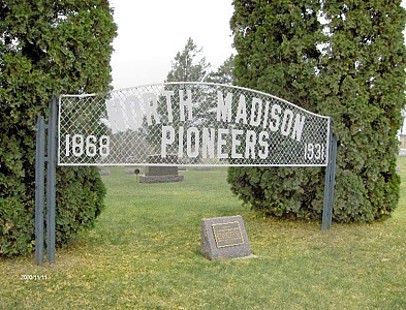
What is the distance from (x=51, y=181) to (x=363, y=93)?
4.57 m

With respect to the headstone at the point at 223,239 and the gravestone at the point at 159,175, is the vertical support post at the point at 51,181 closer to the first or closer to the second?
the headstone at the point at 223,239

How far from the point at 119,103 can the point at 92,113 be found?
0.31 meters

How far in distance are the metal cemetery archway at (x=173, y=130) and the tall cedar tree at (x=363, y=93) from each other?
21.6 inches

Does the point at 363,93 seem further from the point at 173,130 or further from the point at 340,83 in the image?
the point at 173,130

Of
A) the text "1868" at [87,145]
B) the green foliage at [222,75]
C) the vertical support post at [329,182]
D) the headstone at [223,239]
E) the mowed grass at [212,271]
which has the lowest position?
the mowed grass at [212,271]

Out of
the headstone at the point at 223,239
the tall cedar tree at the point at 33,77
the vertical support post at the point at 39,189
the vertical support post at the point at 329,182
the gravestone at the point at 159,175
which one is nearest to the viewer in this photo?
the tall cedar tree at the point at 33,77

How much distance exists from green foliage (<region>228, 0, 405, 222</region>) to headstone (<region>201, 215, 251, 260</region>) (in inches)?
70.7

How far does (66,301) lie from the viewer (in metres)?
3.69

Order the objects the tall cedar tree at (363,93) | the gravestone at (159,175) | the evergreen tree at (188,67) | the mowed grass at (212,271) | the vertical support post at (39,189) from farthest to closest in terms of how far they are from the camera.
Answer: the evergreen tree at (188,67), the gravestone at (159,175), the tall cedar tree at (363,93), the vertical support post at (39,189), the mowed grass at (212,271)

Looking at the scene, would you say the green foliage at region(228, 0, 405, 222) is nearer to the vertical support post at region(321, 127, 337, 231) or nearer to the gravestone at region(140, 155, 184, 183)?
the vertical support post at region(321, 127, 337, 231)

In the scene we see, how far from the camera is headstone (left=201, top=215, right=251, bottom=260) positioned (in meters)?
4.99

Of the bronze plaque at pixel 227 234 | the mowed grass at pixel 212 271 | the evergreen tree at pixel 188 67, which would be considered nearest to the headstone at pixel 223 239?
the bronze plaque at pixel 227 234

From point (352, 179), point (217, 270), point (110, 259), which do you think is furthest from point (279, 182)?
point (110, 259)

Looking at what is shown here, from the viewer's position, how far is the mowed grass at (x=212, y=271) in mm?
3799
